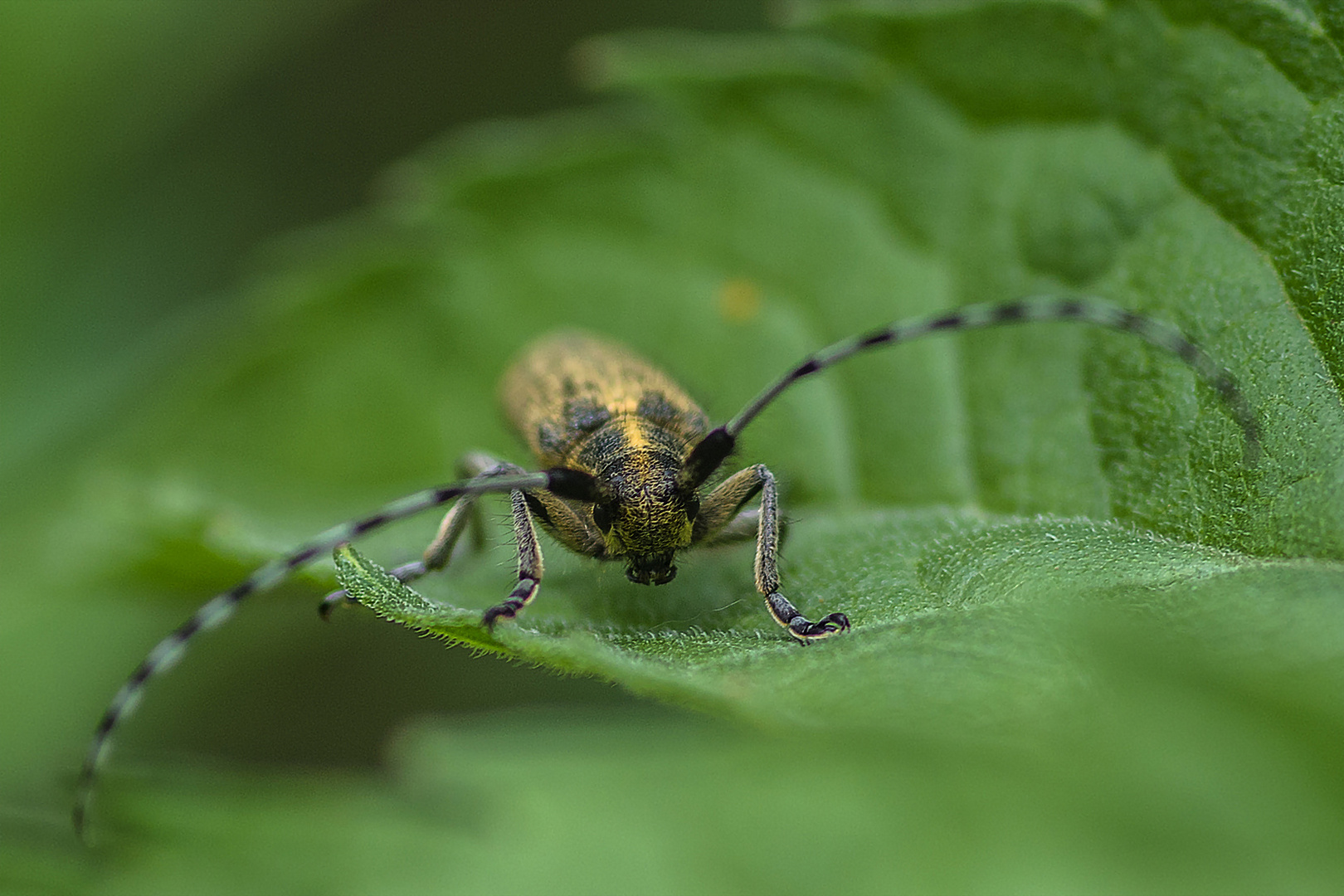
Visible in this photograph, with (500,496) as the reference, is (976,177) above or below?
above

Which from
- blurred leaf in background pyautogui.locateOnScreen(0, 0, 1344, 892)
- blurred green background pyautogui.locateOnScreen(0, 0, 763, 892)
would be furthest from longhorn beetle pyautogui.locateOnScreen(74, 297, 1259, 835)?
blurred green background pyautogui.locateOnScreen(0, 0, 763, 892)

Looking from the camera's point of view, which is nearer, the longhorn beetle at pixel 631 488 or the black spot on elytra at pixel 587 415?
the longhorn beetle at pixel 631 488

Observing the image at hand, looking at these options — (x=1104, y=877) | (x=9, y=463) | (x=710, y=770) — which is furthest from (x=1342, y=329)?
(x=9, y=463)

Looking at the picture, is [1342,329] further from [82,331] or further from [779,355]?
[82,331]

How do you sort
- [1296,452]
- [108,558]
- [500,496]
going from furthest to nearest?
1. [108,558]
2. [500,496]
3. [1296,452]

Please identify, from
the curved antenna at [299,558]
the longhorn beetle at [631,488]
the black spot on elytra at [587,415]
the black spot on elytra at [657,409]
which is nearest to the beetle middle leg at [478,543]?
the longhorn beetle at [631,488]

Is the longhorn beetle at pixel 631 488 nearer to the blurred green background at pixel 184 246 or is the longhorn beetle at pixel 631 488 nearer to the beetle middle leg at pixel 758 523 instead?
the beetle middle leg at pixel 758 523

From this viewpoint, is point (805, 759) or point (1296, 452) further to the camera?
point (805, 759)

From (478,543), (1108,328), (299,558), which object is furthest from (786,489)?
(299,558)
